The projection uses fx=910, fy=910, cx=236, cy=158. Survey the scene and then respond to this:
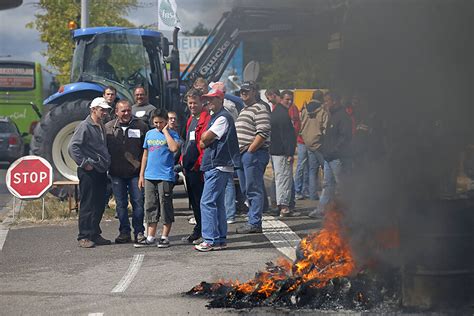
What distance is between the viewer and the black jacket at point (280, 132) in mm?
12703

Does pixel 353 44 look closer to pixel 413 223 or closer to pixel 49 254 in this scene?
pixel 413 223

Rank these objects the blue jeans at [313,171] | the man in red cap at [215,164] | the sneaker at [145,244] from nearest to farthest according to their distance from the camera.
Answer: the man in red cap at [215,164], the sneaker at [145,244], the blue jeans at [313,171]

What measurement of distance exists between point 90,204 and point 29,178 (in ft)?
7.79

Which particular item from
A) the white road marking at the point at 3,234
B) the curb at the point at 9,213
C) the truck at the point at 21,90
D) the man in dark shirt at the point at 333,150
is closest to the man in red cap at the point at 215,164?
the man in dark shirt at the point at 333,150

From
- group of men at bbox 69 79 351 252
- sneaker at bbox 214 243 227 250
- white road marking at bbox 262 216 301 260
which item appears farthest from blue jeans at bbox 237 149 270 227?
sneaker at bbox 214 243 227 250

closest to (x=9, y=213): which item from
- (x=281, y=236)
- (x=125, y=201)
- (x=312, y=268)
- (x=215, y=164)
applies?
(x=125, y=201)

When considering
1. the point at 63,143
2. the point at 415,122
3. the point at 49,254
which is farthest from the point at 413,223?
the point at 63,143

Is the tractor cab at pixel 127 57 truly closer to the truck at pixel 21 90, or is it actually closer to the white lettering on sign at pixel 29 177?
the white lettering on sign at pixel 29 177

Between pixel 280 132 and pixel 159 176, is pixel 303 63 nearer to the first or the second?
pixel 159 176

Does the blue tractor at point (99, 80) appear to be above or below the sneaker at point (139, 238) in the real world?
above

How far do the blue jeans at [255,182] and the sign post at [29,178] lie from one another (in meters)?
2.93

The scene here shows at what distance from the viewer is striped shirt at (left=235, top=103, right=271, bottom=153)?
37.3 ft

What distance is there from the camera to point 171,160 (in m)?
10.3

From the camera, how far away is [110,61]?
49.6ft
